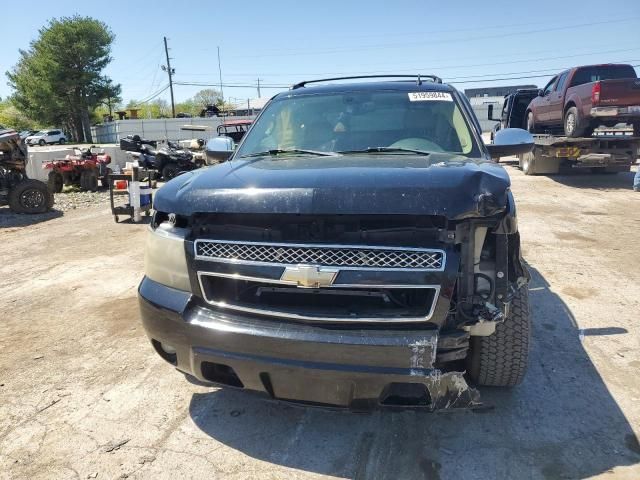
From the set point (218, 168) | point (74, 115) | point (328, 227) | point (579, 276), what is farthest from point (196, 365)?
point (74, 115)

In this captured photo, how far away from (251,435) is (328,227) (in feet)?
4.08

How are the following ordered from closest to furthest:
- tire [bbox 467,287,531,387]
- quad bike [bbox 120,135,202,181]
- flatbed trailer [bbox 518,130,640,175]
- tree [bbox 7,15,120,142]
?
tire [bbox 467,287,531,387] → flatbed trailer [bbox 518,130,640,175] → quad bike [bbox 120,135,202,181] → tree [bbox 7,15,120,142]

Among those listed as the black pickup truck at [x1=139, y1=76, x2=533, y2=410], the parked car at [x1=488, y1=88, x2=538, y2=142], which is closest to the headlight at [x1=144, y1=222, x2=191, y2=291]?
the black pickup truck at [x1=139, y1=76, x2=533, y2=410]

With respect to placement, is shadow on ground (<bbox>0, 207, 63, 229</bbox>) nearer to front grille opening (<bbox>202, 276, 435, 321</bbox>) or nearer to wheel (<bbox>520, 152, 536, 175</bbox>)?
front grille opening (<bbox>202, 276, 435, 321</bbox>)

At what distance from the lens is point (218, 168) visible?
109 inches

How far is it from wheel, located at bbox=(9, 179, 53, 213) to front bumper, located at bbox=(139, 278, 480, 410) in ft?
30.6

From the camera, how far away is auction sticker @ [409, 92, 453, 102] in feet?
11.6

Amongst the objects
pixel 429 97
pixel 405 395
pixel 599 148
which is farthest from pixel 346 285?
pixel 599 148

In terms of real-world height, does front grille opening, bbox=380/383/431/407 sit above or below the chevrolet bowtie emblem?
below

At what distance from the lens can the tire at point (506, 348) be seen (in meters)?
2.50

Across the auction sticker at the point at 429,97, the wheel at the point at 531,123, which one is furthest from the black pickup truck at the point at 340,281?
the wheel at the point at 531,123

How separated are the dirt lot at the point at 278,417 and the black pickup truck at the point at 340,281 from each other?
0.39 m

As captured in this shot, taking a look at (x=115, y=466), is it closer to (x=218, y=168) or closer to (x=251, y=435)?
(x=251, y=435)

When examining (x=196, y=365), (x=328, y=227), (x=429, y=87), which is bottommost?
(x=196, y=365)
